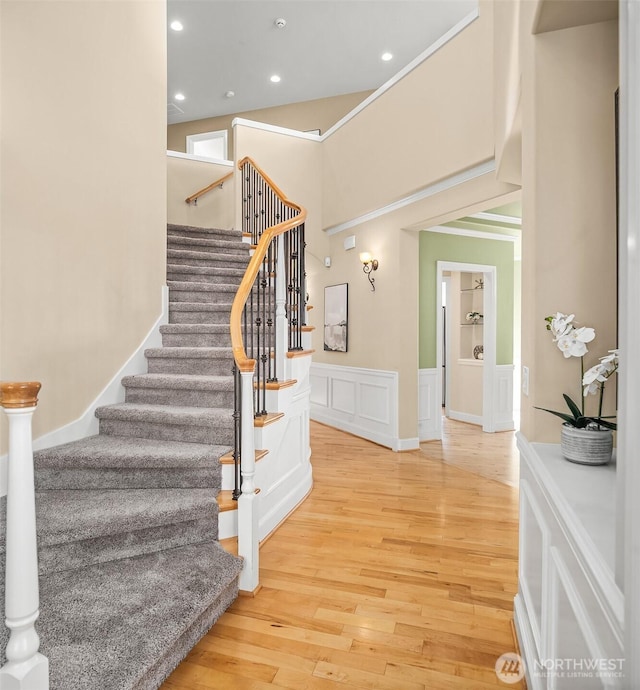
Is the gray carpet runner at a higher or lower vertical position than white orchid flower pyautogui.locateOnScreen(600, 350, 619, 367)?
lower

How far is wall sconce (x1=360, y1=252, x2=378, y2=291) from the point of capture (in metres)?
5.46

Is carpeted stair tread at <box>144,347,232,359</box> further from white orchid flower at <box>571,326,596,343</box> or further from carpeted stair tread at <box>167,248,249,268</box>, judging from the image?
white orchid flower at <box>571,326,596,343</box>

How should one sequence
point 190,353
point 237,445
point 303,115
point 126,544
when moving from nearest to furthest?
point 126,544, point 237,445, point 190,353, point 303,115

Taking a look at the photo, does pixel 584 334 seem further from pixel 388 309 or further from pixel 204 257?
pixel 204 257

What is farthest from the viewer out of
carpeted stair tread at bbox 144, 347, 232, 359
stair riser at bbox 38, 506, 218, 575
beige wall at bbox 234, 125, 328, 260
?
beige wall at bbox 234, 125, 328, 260

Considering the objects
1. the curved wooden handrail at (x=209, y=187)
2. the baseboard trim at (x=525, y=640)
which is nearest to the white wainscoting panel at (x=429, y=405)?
the baseboard trim at (x=525, y=640)

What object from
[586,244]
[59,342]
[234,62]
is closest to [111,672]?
[59,342]

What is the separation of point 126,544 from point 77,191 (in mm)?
2262

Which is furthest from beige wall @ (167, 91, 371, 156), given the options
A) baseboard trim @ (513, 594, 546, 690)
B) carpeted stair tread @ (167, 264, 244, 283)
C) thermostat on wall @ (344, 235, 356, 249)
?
baseboard trim @ (513, 594, 546, 690)

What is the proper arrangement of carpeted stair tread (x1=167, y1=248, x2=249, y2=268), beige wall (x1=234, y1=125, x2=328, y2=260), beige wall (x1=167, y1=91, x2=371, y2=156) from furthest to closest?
beige wall (x1=167, y1=91, x2=371, y2=156) < beige wall (x1=234, y1=125, x2=328, y2=260) < carpeted stair tread (x1=167, y1=248, x2=249, y2=268)

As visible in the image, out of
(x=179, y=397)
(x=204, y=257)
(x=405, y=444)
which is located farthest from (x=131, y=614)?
(x=405, y=444)

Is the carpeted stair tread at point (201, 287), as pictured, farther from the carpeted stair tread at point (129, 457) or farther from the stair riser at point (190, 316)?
the carpeted stair tread at point (129, 457)

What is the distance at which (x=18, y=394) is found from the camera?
1149 mm

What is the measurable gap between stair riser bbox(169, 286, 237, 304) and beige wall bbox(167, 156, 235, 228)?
9.38 feet
